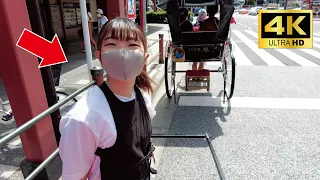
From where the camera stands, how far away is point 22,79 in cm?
201

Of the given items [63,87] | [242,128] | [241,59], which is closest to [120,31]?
[242,128]

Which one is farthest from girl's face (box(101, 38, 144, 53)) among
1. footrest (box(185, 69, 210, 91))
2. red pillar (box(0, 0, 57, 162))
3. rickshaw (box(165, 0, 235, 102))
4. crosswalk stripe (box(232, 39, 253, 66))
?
crosswalk stripe (box(232, 39, 253, 66))

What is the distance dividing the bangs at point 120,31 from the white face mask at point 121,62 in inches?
2.8

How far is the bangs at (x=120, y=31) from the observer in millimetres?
1067

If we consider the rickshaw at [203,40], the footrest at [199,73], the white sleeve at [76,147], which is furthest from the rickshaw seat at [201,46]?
the white sleeve at [76,147]

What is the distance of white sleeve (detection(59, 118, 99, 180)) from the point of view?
943 millimetres

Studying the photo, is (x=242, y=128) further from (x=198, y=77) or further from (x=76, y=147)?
(x=76, y=147)

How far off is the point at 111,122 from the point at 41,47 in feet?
5.48

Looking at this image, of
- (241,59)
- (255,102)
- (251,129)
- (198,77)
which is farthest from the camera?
(241,59)

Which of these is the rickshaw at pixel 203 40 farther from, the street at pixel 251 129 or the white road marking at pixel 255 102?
the street at pixel 251 129

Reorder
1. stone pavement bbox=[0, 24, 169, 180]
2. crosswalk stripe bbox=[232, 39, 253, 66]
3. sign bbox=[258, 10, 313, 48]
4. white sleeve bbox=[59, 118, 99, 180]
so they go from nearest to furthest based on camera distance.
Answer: white sleeve bbox=[59, 118, 99, 180]
stone pavement bbox=[0, 24, 169, 180]
crosswalk stripe bbox=[232, 39, 253, 66]
sign bbox=[258, 10, 313, 48]

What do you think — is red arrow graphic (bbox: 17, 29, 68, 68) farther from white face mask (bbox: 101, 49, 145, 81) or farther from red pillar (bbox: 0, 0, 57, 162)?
white face mask (bbox: 101, 49, 145, 81)

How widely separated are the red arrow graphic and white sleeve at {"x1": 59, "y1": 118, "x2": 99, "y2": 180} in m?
1.33

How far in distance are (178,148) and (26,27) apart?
2.15 m
